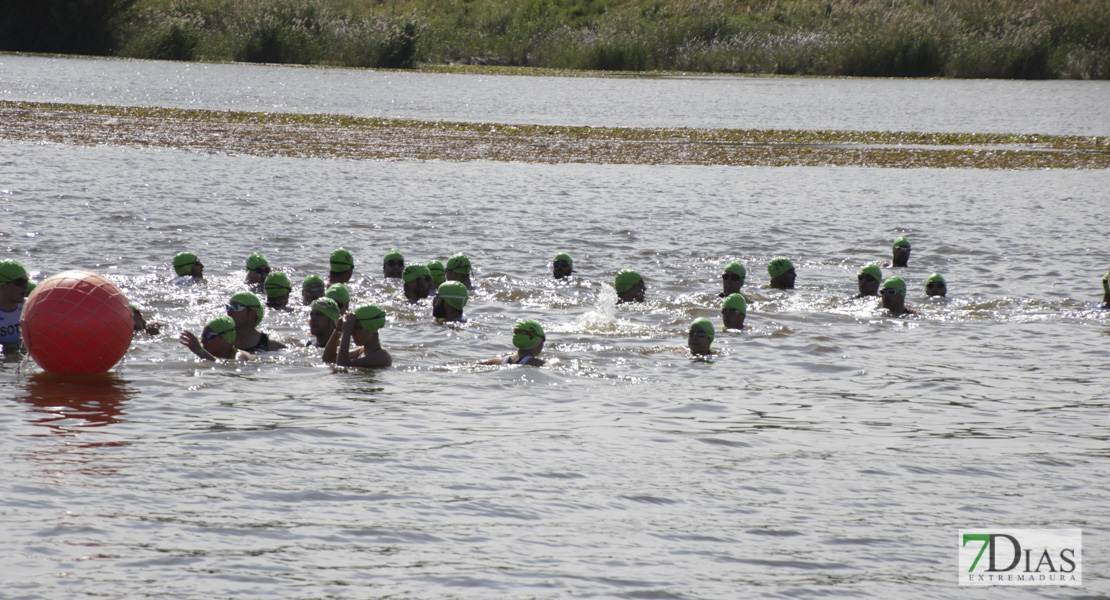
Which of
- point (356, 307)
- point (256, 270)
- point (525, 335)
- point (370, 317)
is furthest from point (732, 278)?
point (256, 270)

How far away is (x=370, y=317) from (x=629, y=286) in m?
5.36

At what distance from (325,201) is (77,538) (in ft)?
62.3

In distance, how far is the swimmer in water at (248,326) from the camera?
13742 millimetres

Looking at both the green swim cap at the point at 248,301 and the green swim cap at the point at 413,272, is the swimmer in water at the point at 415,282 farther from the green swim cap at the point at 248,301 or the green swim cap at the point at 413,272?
the green swim cap at the point at 248,301

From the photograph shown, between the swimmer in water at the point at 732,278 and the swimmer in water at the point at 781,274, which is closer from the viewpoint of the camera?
the swimmer in water at the point at 732,278

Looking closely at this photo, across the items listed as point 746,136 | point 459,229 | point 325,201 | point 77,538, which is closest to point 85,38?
point 746,136

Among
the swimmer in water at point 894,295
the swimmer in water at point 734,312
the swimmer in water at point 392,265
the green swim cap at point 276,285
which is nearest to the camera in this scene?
the swimmer in water at point 734,312

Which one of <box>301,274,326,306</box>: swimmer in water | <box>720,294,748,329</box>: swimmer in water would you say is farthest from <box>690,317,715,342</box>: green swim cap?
<box>301,274,326,306</box>: swimmer in water

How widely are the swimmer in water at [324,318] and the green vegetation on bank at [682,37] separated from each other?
52579 millimetres

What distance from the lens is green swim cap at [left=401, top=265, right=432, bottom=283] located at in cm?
1702

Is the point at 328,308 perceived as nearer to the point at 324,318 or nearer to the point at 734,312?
the point at 324,318

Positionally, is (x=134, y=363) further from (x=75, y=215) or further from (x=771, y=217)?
(x=771, y=217)

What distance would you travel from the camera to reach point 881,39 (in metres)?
63.2

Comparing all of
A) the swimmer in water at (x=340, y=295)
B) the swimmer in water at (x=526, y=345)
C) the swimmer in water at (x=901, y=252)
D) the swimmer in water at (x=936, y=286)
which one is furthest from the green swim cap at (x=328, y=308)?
the swimmer in water at (x=901, y=252)
